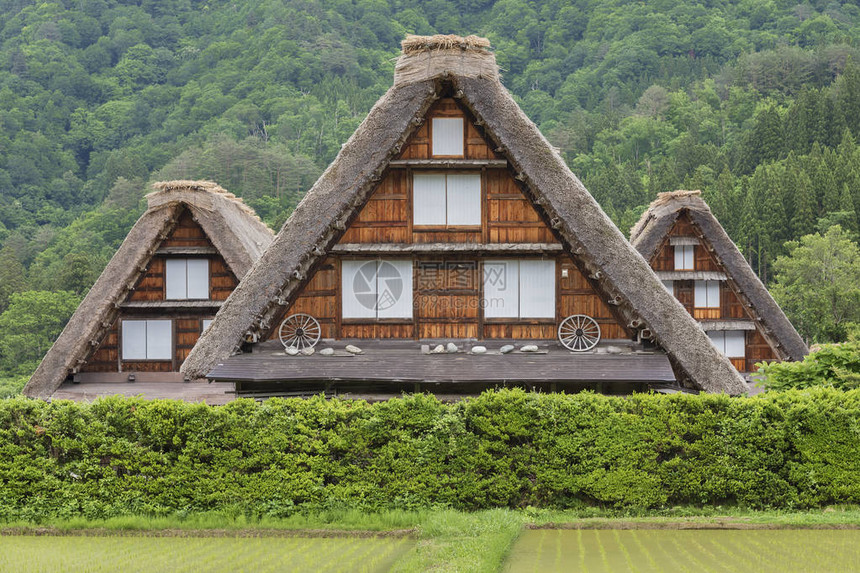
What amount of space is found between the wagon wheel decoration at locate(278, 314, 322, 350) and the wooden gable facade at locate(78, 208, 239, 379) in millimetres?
7487

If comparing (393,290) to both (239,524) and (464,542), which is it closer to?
(239,524)

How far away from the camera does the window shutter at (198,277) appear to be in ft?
84.9

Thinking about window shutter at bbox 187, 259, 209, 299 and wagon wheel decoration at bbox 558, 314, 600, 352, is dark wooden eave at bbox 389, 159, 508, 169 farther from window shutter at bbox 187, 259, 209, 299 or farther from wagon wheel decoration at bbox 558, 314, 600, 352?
window shutter at bbox 187, 259, 209, 299

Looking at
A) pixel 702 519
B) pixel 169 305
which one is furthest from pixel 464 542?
pixel 169 305

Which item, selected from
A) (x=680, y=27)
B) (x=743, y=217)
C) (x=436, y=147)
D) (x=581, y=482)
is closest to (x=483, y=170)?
(x=436, y=147)

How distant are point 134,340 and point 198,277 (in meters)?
2.48

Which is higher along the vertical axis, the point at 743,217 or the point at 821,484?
the point at 743,217

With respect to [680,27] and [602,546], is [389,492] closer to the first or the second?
[602,546]

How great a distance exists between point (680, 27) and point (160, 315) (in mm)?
101967

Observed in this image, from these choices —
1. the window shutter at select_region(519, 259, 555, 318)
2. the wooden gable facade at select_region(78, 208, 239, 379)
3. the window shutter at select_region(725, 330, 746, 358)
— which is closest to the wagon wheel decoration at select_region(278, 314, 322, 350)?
the window shutter at select_region(519, 259, 555, 318)

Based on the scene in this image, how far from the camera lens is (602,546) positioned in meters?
12.3

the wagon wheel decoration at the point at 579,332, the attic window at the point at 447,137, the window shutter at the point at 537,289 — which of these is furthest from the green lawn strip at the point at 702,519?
the attic window at the point at 447,137

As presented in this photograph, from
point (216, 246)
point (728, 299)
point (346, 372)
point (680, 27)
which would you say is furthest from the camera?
point (680, 27)

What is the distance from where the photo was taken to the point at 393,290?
61.8ft
